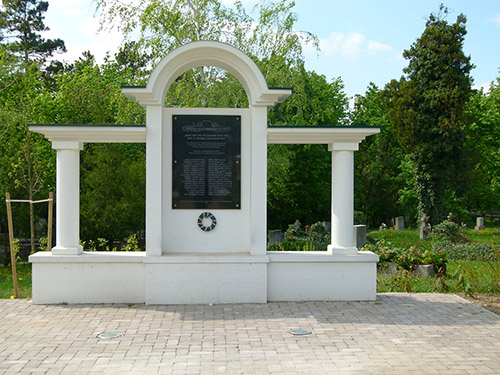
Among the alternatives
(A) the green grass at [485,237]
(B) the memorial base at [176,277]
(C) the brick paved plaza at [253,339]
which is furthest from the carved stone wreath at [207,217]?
(A) the green grass at [485,237]

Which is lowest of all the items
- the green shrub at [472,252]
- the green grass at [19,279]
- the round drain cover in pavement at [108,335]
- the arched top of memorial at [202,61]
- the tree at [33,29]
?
the green grass at [19,279]

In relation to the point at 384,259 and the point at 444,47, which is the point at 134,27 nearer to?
the point at 384,259

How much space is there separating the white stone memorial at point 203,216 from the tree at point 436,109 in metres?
20.0

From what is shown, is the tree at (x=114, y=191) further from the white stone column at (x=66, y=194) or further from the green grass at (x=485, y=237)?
the green grass at (x=485, y=237)

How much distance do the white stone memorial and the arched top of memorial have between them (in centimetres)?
2

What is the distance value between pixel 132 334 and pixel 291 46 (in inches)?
629

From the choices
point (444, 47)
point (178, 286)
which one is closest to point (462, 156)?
point (444, 47)

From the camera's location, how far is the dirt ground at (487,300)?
31.9ft

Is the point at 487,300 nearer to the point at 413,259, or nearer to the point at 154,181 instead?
the point at 413,259

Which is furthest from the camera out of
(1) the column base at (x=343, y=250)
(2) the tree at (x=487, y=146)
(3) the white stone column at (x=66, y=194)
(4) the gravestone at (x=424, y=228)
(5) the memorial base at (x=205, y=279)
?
(2) the tree at (x=487, y=146)

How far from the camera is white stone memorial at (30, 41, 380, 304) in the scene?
9648 millimetres

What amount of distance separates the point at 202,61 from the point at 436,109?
69.7 ft

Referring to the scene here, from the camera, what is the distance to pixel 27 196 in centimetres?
2139

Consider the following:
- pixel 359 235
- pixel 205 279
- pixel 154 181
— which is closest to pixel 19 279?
pixel 154 181
